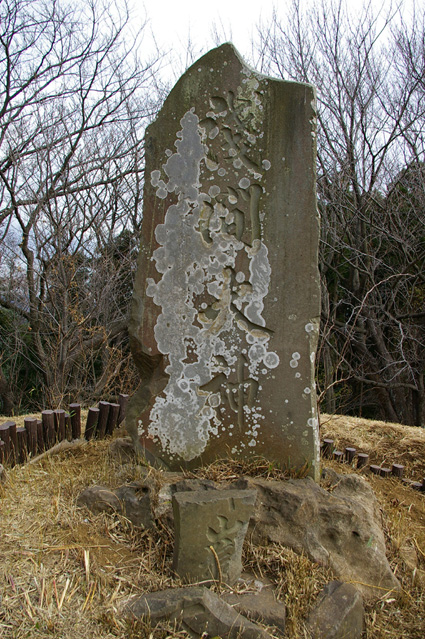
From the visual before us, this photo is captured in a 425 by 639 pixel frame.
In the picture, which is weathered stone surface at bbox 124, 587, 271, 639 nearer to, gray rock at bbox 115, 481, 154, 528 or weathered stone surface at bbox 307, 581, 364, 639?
weathered stone surface at bbox 307, 581, 364, 639

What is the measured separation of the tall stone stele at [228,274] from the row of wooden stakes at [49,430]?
1.00 m

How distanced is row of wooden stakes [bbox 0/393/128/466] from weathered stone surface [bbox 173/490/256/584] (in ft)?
5.71

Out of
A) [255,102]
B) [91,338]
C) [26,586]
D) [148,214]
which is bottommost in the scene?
[26,586]

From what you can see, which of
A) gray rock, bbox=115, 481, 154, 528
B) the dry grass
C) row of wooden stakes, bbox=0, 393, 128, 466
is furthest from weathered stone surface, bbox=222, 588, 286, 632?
row of wooden stakes, bbox=0, 393, 128, 466

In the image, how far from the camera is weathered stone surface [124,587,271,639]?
1.82m

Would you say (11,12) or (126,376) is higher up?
(11,12)

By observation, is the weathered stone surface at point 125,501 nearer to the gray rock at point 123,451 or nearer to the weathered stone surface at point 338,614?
the gray rock at point 123,451

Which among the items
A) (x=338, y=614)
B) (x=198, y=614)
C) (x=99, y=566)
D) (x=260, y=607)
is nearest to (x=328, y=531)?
(x=338, y=614)

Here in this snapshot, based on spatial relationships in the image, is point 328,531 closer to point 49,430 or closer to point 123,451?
point 123,451

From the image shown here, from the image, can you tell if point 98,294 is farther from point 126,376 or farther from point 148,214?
point 148,214

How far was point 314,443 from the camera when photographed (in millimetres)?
2867

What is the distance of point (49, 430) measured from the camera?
3668 mm

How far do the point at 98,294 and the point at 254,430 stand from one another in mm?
6010

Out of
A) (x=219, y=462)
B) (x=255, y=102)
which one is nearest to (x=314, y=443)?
(x=219, y=462)
